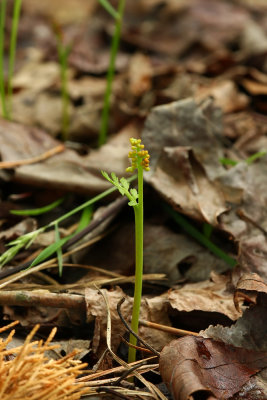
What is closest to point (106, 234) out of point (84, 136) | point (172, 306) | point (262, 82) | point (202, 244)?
point (202, 244)

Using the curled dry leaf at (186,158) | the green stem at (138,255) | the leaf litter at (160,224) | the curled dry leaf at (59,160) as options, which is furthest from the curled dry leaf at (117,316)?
the curled dry leaf at (59,160)

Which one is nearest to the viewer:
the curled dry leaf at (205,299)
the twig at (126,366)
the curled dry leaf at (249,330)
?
the twig at (126,366)

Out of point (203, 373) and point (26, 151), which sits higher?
point (26, 151)

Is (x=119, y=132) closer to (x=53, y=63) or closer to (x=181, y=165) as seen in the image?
(x=181, y=165)

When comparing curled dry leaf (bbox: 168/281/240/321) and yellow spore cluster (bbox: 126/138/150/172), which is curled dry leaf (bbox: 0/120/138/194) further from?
yellow spore cluster (bbox: 126/138/150/172)

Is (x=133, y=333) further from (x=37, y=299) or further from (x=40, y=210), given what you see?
(x=40, y=210)

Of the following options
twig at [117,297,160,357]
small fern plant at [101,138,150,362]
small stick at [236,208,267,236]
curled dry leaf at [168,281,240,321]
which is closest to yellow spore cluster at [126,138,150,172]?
small fern plant at [101,138,150,362]

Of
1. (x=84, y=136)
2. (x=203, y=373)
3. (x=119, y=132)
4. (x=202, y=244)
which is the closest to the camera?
(x=203, y=373)

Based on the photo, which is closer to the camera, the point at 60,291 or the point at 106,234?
the point at 60,291

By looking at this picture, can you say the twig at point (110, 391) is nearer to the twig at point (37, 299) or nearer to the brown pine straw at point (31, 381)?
the brown pine straw at point (31, 381)
